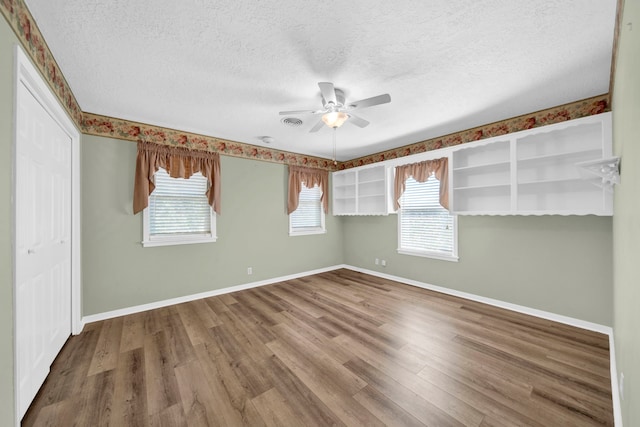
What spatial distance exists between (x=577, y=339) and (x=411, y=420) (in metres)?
2.30

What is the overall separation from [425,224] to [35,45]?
4873 mm

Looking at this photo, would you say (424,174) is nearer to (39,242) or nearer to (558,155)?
(558,155)

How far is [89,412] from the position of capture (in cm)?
170

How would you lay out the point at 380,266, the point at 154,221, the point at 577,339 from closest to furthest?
the point at 577,339 → the point at 154,221 → the point at 380,266

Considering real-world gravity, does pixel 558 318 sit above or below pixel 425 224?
below

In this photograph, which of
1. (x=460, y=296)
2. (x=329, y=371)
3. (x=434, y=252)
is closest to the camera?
(x=329, y=371)

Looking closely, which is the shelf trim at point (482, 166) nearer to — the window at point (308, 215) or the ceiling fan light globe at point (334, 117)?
the ceiling fan light globe at point (334, 117)

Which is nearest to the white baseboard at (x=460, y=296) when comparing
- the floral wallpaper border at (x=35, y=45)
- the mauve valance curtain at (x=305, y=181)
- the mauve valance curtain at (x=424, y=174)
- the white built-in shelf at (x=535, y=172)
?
the white built-in shelf at (x=535, y=172)

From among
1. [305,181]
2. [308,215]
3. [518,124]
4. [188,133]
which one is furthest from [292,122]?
[518,124]

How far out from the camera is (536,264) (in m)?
3.15

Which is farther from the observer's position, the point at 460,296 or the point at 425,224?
the point at 425,224

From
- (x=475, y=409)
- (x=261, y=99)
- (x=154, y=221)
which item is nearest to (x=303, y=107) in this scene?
(x=261, y=99)

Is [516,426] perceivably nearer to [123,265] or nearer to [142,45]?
[142,45]

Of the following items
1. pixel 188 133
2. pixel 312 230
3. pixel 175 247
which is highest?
pixel 188 133
